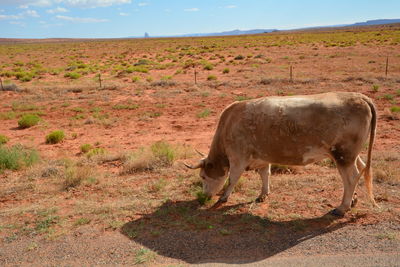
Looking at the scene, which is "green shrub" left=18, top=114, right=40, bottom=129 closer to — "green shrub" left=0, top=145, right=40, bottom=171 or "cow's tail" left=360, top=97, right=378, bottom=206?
"green shrub" left=0, top=145, right=40, bottom=171

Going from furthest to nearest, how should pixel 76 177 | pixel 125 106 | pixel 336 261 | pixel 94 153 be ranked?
pixel 125 106, pixel 94 153, pixel 76 177, pixel 336 261

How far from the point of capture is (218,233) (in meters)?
5.56

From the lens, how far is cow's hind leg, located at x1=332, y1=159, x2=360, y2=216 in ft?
18.6

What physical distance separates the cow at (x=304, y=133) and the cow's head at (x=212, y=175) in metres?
0.35

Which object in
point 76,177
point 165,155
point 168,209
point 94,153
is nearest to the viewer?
point 168,209

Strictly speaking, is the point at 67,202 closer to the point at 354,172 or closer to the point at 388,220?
the point at 354,172

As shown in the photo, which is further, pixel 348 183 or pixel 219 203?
pixel 219 203

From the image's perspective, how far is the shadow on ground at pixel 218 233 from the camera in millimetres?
4945

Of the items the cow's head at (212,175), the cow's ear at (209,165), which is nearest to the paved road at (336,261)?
the cow's head at (212,175)

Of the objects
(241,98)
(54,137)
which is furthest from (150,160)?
(241,98)

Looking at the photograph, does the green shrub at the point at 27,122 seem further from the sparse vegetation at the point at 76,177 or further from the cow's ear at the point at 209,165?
the cow's ear at the point at 209,165

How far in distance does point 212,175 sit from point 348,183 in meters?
2.47

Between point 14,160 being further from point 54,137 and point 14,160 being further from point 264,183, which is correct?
point 264,183

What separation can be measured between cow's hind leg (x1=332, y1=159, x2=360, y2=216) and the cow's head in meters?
2.13
